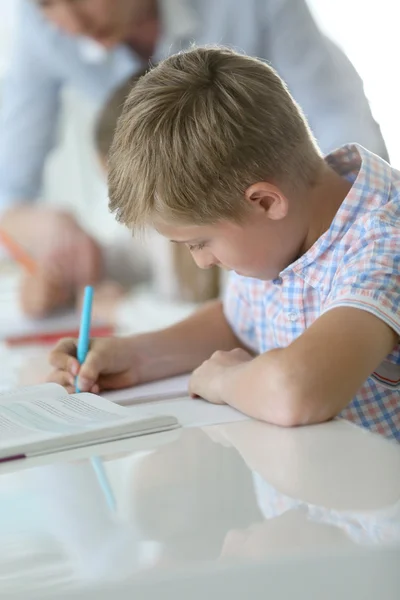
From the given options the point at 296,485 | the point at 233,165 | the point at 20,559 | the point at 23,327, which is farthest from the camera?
the point at 23,327

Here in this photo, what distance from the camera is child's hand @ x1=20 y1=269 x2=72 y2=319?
209cm

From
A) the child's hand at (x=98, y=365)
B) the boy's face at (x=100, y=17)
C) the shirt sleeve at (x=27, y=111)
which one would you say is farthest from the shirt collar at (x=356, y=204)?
the shirt sleeve at (x=27, y=111)

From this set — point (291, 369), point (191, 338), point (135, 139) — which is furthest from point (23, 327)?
point (291, 369)

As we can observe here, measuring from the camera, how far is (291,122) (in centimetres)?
87

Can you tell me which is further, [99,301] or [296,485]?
[99,301]

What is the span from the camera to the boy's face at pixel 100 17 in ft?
7.71

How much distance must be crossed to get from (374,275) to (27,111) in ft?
6.37

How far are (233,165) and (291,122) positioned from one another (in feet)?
0.29

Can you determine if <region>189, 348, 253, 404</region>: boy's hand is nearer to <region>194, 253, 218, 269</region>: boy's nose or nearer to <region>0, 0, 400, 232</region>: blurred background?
<region>194, 253, 218, 269</region>: boy's nose

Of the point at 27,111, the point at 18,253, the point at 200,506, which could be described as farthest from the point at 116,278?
the point at 200,506

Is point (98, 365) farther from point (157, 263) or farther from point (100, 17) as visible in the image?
point (100, 17)

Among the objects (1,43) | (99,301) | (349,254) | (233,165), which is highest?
(1,43)

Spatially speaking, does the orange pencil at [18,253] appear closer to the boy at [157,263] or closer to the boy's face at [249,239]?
the boy at [157,263]

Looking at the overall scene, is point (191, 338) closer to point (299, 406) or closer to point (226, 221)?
point (226, 221)
